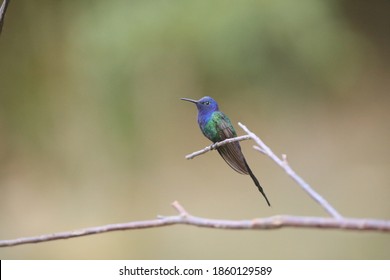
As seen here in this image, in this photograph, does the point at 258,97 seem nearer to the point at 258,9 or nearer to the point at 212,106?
the point at 258,9

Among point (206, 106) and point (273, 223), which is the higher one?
point (206, 106)

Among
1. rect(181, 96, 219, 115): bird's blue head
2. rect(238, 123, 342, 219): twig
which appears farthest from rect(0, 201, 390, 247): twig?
rect(181, 96, 219, 115): bird's blue head

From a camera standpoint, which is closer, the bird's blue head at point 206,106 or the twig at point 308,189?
the twig at point 308,189

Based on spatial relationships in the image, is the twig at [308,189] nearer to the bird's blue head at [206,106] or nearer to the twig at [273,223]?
the twig at [273,223]

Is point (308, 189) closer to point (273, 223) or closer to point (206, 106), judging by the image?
point (273, 223)

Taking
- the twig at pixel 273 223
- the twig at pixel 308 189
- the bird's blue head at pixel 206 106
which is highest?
the bird's blue head at pixel 206 106

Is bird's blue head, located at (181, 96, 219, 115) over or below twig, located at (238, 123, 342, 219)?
over

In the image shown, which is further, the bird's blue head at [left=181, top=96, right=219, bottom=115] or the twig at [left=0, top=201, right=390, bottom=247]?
the bird's blue head at [left=181, top=96, right=219, bottom=115]

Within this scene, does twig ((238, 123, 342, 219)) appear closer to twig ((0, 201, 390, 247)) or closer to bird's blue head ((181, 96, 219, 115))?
twig ((0, 201, 390, 247))

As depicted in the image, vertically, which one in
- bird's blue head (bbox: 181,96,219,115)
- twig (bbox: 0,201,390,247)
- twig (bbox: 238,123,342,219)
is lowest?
twig (bbox: 0,201,390,247)

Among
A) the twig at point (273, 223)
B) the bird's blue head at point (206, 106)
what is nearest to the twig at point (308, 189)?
the twig at point (273, 223)

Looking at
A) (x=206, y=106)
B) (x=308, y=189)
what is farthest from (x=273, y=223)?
(x=206, y=106)

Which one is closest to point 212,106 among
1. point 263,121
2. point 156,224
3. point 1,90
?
point 156,224
